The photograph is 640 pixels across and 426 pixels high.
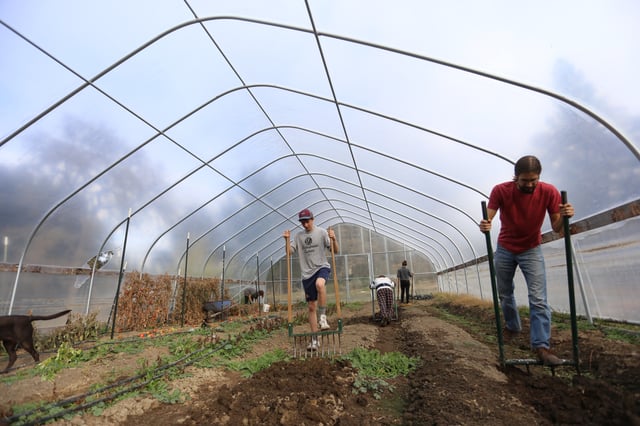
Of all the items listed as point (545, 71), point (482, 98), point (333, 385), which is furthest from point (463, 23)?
point (333, 385)

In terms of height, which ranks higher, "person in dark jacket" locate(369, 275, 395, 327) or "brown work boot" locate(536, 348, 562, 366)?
"person in dark jacket" locate(369, 275, 395, 327)

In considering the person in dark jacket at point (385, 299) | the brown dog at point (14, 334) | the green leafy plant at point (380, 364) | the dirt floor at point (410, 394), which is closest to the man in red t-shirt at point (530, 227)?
the dirt floor at point (410, 394)

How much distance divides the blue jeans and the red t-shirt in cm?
11

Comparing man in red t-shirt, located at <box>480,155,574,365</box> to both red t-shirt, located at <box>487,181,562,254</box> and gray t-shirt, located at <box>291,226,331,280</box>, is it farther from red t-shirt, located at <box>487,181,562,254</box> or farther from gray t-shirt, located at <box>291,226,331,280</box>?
gray t-shirt, located at <box>291,226,331,280</box>

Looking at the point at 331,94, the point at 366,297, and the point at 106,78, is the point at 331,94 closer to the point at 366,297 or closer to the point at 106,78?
the point at 106,78

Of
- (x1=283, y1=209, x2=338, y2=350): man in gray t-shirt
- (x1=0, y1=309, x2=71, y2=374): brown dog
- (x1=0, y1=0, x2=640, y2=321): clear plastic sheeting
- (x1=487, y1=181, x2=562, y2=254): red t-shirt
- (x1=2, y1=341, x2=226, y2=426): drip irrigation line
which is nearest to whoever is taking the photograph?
(x1=2, y1=341, x2=226, y2=426): drip irrigation line

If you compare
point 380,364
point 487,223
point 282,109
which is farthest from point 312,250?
point 282,109

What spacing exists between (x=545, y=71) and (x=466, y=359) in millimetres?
3851

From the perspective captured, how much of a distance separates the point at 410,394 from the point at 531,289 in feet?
4.94

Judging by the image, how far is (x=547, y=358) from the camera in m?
3.07

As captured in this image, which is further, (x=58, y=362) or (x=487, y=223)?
(x=58, y=362)

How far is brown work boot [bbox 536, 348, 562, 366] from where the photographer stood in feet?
9.91

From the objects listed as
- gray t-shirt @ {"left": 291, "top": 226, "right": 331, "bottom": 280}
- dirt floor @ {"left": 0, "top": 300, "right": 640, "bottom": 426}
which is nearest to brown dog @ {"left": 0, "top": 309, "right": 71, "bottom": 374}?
dirt floor @ {"left": 0, "top": 300, "right": 640, "bottom": 426}

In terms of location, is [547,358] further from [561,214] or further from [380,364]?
[380,364]
